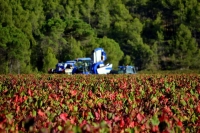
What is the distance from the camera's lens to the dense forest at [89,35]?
135 ft

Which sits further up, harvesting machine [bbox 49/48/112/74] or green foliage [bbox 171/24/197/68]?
green foliage [bbox 171/24/197/68]

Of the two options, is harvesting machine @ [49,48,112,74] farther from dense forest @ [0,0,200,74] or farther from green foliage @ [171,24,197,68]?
green foliage @ [171,24,197,68]

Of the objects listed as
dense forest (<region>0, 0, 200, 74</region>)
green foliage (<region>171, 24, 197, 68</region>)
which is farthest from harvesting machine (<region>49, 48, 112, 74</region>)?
green foliage (<region>171, 24, 197, 68</region>)

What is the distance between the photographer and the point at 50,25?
47594 mm

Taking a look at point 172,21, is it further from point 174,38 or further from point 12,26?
point 12,26

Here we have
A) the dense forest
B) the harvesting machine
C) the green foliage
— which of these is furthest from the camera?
the green foliage

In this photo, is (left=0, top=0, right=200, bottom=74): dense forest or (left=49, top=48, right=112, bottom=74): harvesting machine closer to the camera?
(left=49, top=48, right=112, bottom=74): harvesting machine

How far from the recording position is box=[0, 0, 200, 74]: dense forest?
4106 cm

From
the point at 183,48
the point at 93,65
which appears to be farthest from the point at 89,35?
the point at 93,65

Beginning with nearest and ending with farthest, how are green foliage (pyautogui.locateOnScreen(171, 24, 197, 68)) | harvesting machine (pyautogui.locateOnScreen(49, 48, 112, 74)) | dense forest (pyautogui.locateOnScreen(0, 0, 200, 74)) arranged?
harvesting machine (pyautogui.locateOnScreen(49, 48, 112, 74)) < dense forest (pyautogui.locateOnScreen(0, 0, 200, 74)) < green foliage (pyautogui.locateOnScreen(171, 24, 197, 68))

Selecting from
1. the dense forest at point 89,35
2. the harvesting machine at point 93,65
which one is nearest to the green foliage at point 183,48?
the dense forest at point 89,35

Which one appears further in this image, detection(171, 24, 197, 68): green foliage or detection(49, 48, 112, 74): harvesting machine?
detection(171, 24, 197, 68): green foliage

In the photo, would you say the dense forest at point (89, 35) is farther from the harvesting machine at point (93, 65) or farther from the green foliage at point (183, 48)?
the harvesting machine at point (93, 65)

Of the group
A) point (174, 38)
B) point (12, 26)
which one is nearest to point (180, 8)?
point (174, 38)
